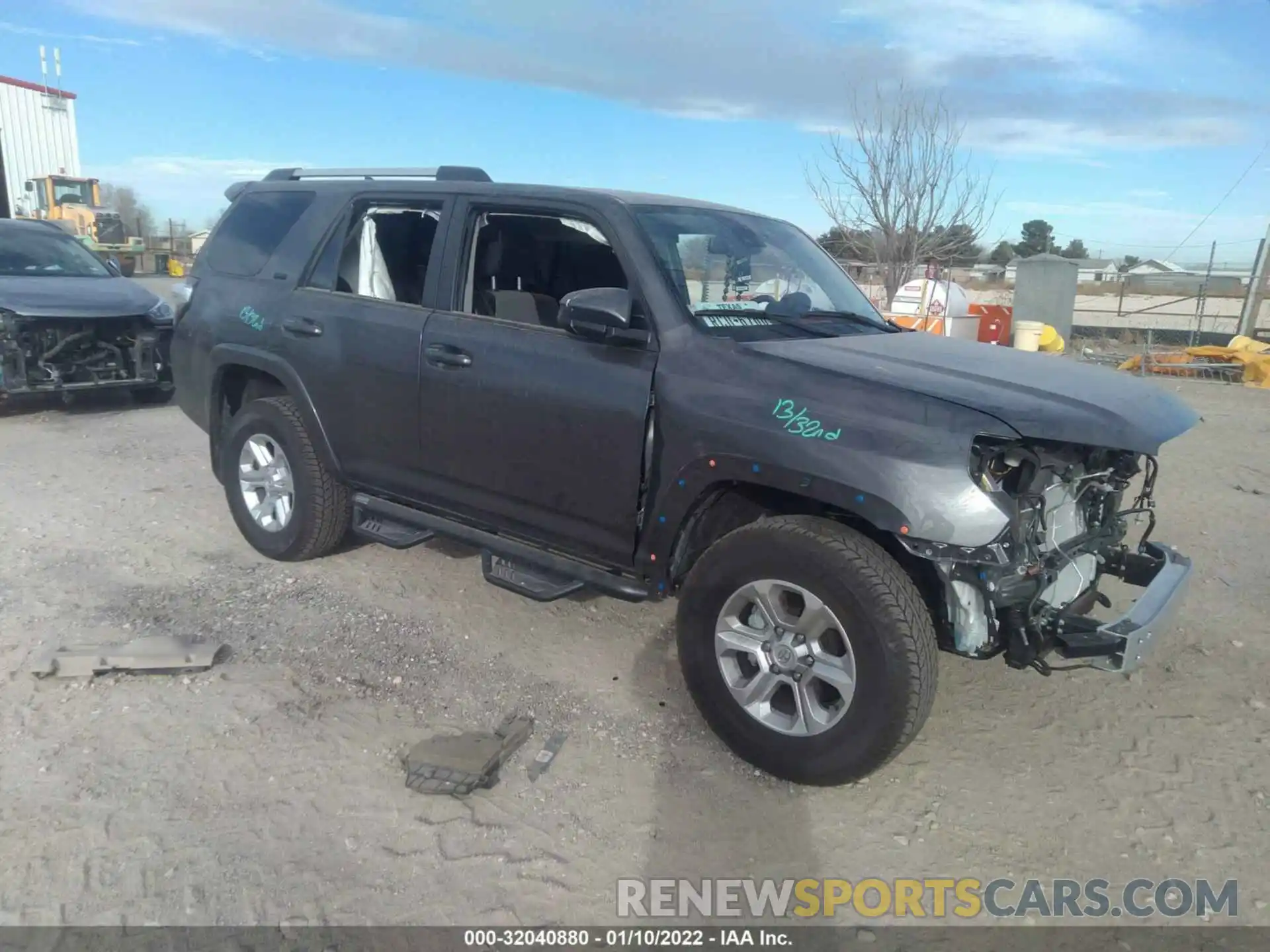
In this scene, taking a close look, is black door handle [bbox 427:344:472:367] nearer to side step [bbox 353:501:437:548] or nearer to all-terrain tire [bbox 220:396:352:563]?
side step [bbox 353:501:437:548]

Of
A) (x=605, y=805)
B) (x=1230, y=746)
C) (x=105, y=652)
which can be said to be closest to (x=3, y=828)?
(x=105, y=652)

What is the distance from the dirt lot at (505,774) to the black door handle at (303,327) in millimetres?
1301

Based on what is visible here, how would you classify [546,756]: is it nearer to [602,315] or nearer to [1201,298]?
[602,315]

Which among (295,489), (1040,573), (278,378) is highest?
(278,378)

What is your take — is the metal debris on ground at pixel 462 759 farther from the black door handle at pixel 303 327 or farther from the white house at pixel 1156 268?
the white house at pixel 1156 268

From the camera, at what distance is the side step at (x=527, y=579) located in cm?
388

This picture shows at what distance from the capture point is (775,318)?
12.8 ft

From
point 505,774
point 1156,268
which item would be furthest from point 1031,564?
point 1156,268

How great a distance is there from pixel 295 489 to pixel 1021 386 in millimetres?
3570

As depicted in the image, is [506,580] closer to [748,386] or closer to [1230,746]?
[748,386]

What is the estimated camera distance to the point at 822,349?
3539 millimetres

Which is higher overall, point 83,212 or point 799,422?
point 83,212

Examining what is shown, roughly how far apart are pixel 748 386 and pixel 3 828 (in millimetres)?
2768

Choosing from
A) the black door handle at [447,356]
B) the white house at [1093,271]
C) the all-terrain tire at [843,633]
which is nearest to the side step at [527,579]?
the all-terrain tire at [843,633]
